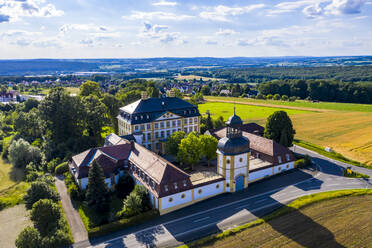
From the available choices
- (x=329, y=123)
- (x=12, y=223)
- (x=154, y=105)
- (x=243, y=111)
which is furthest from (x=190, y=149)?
(x=243, y=111)

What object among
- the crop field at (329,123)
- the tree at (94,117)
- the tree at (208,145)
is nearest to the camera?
the tree at (208,145)

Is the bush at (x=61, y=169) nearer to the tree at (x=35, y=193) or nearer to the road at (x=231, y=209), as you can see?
the tree at (x=35, y=193)

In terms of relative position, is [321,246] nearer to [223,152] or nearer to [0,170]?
[223,152]

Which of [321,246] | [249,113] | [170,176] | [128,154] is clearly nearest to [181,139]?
[128,154]

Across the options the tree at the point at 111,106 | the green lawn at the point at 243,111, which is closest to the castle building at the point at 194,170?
A: the tree at the point at 111,106

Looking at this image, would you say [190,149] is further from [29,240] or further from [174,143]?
[29,240]


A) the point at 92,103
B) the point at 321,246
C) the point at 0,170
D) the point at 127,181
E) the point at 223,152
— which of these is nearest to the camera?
the point at 321,246

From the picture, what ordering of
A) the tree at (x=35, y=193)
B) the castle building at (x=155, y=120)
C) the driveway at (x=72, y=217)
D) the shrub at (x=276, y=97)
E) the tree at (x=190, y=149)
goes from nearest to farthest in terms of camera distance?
the driveway at (x=72, y=217), the tree at (x=35, y=193), the tree at (x=190, y=149), the castle building at (x=155, y=120), the shrub at (x=276, y=97)
